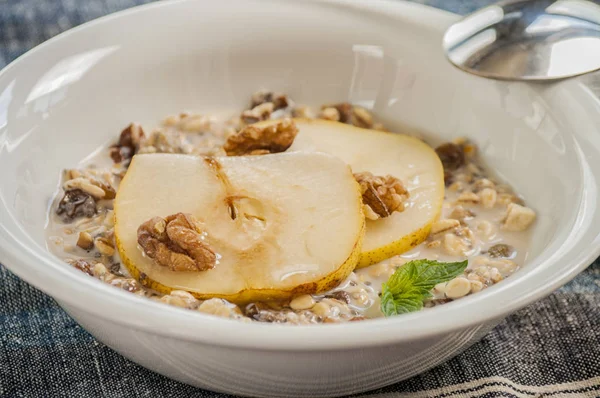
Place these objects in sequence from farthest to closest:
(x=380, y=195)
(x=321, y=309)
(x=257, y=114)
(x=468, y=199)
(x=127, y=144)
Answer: (x=257, y=114)
(x=127, y=144)
(x=468, y=199)
(x=380, y=195)
(x=321, y=309)

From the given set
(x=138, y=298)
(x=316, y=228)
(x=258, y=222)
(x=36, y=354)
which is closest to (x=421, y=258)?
(x=316, y=228)

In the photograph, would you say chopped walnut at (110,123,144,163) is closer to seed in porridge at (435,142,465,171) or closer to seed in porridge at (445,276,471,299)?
seed in porridge at (435,142,465,171)

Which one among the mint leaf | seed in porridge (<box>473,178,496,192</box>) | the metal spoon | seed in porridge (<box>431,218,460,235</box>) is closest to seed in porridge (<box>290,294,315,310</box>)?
Answer: the mint leaf

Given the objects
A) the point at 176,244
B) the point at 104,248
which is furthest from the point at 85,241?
the point at 176,244

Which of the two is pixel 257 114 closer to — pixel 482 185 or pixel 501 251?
pixel 482 185

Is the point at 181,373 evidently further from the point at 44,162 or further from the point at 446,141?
the point at 446,141

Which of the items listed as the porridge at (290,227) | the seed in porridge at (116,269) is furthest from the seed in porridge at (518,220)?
the seed in porridge at (116,269)

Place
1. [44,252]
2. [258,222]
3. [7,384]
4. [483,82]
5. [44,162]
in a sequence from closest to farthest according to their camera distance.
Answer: [44,252]
[7,384]
[258,222]
[44,162]
[483,82]
